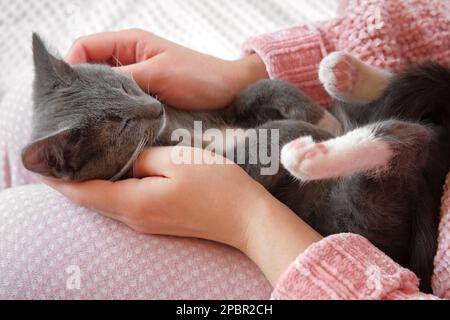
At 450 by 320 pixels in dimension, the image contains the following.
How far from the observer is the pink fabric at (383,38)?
0.96 m

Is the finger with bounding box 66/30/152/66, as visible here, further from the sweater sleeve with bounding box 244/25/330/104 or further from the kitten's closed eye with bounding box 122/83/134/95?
the sweater sleeve with bounding box 244/25/330/104

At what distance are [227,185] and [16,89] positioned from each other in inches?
28.4

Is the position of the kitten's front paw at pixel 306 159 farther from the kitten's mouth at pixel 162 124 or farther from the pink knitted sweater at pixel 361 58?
the kitten's mouth at pixel 162 124

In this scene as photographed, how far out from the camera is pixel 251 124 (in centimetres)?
104

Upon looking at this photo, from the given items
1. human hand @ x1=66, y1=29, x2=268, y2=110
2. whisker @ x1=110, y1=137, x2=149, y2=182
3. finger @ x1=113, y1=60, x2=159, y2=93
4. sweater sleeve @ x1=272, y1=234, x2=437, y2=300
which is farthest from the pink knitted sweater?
whisker @ x1=110, y1=137, x2=149, y2=182

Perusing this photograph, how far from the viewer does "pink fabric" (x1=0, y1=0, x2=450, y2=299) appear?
646mm

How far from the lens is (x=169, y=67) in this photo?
1.01 metres

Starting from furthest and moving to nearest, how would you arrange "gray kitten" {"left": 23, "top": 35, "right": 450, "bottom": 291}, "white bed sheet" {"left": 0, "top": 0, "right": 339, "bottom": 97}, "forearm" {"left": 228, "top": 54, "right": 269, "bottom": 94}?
1. "white bed sheet" {"left": 0, "top": 0, "right": 339, "bottom": 97}
2. "forearm" {"left": 228, "top": 54, "right": 269, "bottom": 94}
3. "gray kitten" {"left": 23, "top": 35, "right": 450, "bottom": 291}

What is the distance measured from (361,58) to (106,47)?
601 mm

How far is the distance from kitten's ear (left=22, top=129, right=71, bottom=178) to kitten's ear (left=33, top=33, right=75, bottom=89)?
0.44ft

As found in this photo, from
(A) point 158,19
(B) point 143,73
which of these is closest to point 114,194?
(B) point 143,73

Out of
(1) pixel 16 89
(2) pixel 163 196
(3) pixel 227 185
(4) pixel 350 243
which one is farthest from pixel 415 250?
(1) pixel 16 89

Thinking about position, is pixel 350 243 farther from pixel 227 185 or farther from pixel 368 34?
pixel 368 34

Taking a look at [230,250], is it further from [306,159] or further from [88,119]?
[88,119]
